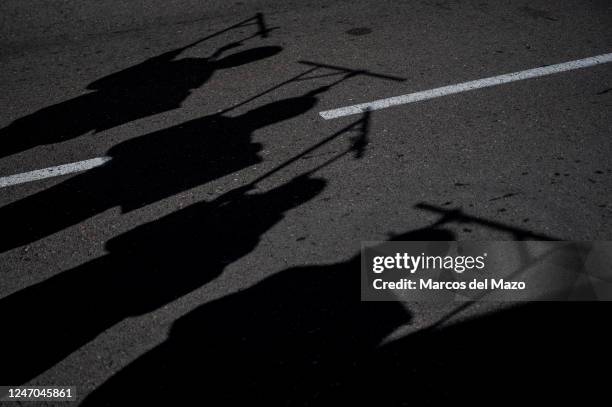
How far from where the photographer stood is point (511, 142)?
16.9 feet

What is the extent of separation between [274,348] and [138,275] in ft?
3.84

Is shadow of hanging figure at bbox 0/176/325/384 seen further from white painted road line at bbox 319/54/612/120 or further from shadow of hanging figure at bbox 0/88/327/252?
white painted road line at bbox 319/54/612/120

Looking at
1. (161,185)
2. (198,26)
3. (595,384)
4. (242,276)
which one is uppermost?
(198,26)

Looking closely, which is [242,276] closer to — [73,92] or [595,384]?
[595,384]

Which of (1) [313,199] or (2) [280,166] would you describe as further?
(2) [280,166]

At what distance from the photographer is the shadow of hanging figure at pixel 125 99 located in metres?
5.73

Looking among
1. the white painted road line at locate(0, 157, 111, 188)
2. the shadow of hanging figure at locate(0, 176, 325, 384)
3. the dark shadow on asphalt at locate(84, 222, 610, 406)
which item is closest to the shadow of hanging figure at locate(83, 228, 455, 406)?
the dark shadow on asphalt at locate(84, 222, 610, 406)

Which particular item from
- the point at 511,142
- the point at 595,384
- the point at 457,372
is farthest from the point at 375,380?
the point at 511,142

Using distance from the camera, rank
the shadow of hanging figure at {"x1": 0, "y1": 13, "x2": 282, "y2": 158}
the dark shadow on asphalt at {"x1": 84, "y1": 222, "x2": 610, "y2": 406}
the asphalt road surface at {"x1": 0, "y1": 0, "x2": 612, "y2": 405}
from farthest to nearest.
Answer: the shadow of hanging figure at {"x1": 0, "y1": 13, "x2": 282, "y2": 158} → the asphalt road surface at {"x1": 0, "y1": 0, "x2": 612, "y2": 405} → the dark shadow on asphalt at {"x1": 84, "y1": 222, "x2": 610, "y2": 406}

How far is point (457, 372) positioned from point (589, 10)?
20.4 ft

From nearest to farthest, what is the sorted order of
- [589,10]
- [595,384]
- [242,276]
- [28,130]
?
1. [595,384]
2. [242,276]
3. [28,130]
4. [589,10]

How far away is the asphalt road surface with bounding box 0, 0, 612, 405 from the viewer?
3348 millimetres

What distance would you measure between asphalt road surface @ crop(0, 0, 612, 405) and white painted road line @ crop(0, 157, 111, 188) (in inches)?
1.8

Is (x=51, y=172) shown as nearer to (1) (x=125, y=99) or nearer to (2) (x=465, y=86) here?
(1) (x=125, y=99)
